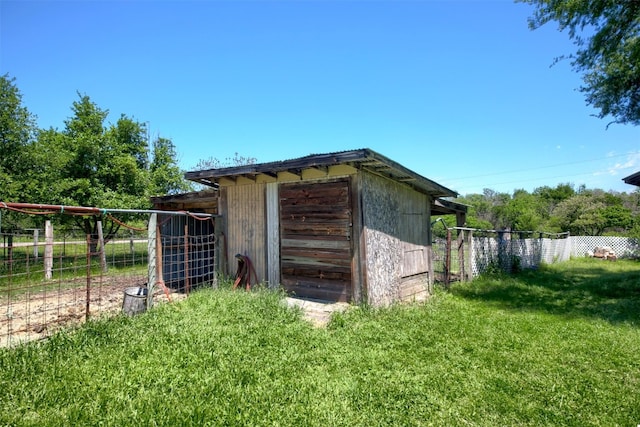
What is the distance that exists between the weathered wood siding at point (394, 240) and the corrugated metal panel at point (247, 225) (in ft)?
8.05

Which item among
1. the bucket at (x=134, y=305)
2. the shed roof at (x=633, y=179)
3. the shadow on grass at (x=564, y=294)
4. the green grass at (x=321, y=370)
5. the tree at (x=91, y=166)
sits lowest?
the shadow on grass at (x=564, y=294)

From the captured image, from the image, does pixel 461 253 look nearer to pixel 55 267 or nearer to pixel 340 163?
pixel 340 163

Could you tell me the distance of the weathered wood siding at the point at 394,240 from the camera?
6121 millimetres

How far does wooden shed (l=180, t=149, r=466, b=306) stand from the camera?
598cm

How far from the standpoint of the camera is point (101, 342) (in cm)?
392

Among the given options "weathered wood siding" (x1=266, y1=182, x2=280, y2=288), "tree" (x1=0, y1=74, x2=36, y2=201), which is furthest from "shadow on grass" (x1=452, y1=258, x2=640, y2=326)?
"tree" (x1=0, y1=74, x2=36, y2=201)

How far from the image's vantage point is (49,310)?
20.7ft

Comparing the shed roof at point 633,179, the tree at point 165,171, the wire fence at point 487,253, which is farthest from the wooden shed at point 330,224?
the tree at point 165,171

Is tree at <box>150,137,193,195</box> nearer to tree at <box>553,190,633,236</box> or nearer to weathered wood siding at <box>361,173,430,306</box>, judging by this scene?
weathered wood siding at <box>361,173,430,306</box>

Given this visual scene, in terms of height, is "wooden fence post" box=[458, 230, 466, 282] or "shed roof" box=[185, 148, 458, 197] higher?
"shed roof" box=[185, 148, 458, 197]

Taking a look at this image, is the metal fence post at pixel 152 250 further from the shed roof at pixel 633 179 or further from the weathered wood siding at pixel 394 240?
the shed roof at pixel 633 179

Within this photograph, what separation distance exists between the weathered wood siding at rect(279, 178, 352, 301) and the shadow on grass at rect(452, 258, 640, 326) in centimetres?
354

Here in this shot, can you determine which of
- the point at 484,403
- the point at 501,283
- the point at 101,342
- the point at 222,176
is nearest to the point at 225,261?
the point at 222,176

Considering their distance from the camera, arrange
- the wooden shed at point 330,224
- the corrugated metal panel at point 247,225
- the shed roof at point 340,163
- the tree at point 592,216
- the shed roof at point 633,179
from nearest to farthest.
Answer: the shed roof at point 340,163 → the wooden shed at point 330,224 → the corrugated metal panel at point 247,225 → the shed roof at point 633,179 → the tree at point 592,216
